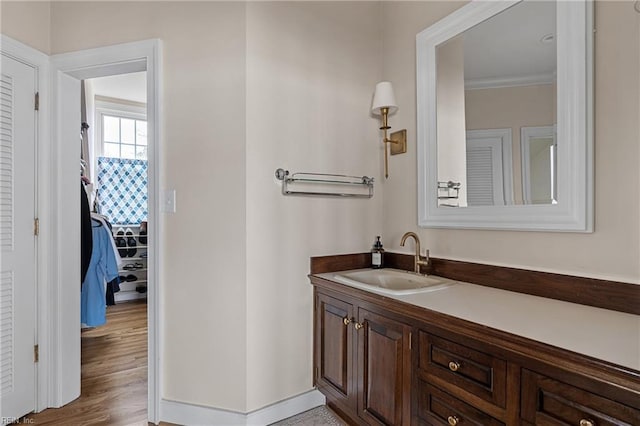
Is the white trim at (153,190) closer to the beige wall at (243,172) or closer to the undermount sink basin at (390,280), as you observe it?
the beige wall at (243,172)

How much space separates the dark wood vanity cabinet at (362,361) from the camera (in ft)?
Answer: 4.77

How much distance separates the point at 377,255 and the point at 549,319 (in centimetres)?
116

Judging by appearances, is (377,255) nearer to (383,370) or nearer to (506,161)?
(383,370)

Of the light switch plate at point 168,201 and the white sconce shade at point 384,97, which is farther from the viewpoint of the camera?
the white sconce shade at point 384,97

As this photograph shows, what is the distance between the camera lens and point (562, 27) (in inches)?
54.7

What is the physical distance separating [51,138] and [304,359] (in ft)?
6.71

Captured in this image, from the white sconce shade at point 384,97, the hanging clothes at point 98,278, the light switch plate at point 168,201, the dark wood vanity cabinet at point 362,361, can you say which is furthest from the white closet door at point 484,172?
the hanging clothes at point 98,278

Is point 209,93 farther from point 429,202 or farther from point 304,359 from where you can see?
point 304,359

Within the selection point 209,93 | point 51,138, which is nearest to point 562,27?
point 209,93

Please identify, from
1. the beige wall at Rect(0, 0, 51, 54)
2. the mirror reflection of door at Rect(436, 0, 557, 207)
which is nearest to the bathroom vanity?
the mirror reflection of door at Rect(436, 0, 557, 207)

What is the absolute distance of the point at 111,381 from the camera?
2443 millimetres

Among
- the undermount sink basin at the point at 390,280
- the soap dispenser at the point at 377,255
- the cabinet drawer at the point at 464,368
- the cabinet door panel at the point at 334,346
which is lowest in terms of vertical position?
the cabinet door panel at the point at 334,346

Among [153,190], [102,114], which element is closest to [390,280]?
[153,190]

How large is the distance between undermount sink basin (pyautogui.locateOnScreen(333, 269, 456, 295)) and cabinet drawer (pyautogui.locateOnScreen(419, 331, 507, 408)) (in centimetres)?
39
